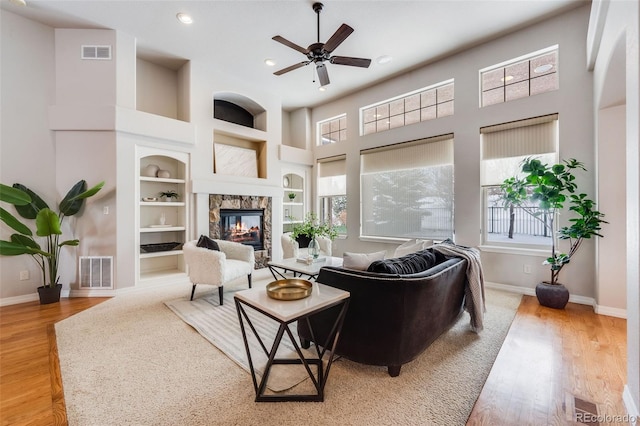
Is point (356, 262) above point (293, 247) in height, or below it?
above

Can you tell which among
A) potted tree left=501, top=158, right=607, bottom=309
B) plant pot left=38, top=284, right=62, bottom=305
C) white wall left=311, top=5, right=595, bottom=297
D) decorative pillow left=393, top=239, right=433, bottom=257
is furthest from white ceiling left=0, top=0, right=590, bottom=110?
plant pot left=38, top=284, right=62, bottom=305

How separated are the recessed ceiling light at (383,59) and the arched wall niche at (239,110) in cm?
251

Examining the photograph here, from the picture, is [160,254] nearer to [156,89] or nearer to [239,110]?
[156,89]

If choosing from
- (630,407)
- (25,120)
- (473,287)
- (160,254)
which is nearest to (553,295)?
(473,287)

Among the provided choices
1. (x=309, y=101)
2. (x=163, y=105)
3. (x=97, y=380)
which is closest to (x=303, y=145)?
(x=309, y=101)

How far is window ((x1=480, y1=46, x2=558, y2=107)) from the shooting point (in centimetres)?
372

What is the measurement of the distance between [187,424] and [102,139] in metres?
3.98

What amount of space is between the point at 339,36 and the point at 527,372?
3370 mm

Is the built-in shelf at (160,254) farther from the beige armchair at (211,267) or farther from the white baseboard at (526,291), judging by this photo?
the white baseboard at (526,291)

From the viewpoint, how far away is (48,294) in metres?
3.55

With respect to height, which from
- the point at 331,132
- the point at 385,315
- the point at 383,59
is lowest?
the point at 385,315

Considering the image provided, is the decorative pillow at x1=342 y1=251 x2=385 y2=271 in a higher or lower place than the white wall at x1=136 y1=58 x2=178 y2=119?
lower

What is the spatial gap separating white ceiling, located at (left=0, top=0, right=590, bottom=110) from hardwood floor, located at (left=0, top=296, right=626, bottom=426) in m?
3.72

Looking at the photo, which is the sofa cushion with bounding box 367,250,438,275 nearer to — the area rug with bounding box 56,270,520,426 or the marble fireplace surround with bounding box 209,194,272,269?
the area rug with bounding box 56,270,520,426
